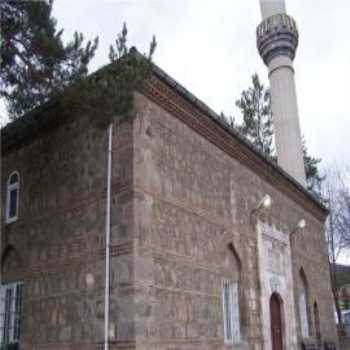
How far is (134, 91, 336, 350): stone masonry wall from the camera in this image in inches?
309

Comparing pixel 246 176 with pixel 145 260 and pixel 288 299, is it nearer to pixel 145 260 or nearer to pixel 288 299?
pixel 288 299

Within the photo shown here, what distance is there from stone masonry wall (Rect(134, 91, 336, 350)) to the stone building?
0.03 meters

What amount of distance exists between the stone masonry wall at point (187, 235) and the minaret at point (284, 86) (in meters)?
Result: 8.69

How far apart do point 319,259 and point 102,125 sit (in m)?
11.4

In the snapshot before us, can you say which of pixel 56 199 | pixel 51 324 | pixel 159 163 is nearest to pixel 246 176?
pixel 159 163

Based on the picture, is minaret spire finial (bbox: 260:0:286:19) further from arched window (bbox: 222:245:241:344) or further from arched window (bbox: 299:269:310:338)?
arched window (bbox: 222:245:241:344)

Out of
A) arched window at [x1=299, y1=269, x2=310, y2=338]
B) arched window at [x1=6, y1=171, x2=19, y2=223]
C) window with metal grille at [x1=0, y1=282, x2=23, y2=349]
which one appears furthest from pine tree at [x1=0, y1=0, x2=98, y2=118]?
arched window at [x1=299, y1=269, x2=310, y2=338]

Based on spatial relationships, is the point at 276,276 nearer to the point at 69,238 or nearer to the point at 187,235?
the point at 187,235

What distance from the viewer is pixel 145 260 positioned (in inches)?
304

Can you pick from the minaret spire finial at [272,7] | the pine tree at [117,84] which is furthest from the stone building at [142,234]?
the minaret spire finial at [272,7]

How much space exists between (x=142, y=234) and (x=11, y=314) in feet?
12.6

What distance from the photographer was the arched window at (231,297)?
10.2 metres

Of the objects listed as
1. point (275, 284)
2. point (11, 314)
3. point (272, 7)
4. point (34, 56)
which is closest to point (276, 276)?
point (275, 284)

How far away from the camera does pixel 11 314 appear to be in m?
9.69
